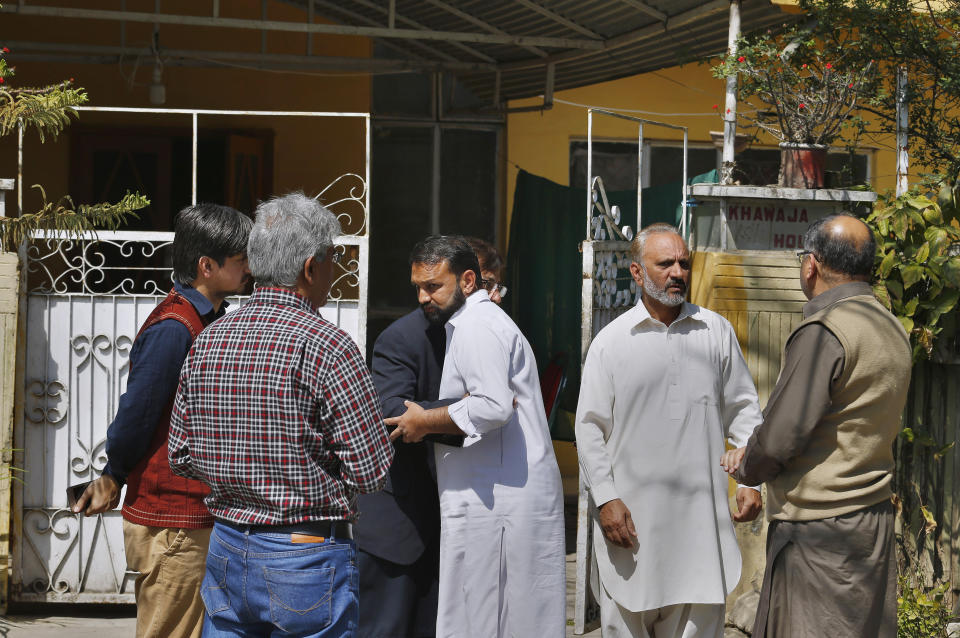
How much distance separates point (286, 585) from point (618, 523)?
152 cm

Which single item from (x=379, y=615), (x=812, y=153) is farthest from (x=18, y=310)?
(x=812, y=153)

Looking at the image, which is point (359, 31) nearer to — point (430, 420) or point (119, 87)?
point (119, 87)

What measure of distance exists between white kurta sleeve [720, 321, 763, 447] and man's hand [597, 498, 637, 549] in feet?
1.65

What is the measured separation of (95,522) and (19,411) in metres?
0.64

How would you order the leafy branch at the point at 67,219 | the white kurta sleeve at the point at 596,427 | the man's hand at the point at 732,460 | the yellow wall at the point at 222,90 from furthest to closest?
the yellow wall at the point at 222,90 < the leafy branch at the point at 67,219 < the white kurta sleeve at the point at 596,427 < the man's hand at the point at 732,460

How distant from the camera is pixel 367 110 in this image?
8812mm

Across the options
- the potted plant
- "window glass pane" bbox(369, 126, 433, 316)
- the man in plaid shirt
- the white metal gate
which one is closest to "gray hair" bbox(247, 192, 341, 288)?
the man in plaid shirt

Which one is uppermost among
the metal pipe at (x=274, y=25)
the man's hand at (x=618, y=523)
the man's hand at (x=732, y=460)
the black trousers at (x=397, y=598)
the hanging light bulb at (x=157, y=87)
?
the metal pipe at (x=274, y=25)

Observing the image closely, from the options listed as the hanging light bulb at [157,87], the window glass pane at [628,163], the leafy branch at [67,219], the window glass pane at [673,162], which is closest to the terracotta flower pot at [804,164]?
the leafy branch at [67,219]

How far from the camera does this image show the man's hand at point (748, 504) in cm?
376

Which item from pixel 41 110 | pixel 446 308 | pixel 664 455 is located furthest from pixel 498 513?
pixel 41 110

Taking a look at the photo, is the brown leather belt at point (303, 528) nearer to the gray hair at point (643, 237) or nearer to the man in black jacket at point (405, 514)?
the man in black jacket at point (405, 514)

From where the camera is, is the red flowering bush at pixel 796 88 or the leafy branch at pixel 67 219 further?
the red flowering bush at pixel 796 88

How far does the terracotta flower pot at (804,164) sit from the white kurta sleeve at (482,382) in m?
2.32
